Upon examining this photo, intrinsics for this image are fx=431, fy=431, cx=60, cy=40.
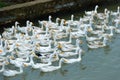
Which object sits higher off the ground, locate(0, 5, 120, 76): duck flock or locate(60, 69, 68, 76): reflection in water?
locate(0, 5, 120, 76): duck flock

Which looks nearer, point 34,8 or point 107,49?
point 107,49

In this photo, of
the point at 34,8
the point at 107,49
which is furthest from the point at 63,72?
the point at 34,8

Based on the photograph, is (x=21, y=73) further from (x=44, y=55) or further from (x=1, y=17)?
(x=1, y=17)

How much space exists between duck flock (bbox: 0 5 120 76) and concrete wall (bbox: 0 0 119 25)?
673mm

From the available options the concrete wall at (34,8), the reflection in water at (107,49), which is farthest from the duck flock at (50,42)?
the concrete wall at (34,8)

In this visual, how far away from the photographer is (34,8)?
81.0 feet

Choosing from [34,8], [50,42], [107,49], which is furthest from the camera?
[34,8]

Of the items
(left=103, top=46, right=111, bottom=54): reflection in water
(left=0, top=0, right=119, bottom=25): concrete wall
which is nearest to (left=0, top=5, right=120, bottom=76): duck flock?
(left=103, top=46, right=111, bottom=54): reflection in water

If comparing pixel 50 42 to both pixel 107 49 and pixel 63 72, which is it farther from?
pixel 107 49

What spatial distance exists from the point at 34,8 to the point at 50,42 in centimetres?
568

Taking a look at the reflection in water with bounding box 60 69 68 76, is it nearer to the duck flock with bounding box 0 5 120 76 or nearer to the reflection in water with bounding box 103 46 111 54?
the duck flock with bounding box 0 5 120 76

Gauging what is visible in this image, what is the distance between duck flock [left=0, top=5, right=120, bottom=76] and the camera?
1781cm

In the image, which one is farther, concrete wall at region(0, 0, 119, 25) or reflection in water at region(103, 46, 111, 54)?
concrete wall at region(0, 0, 119, 25)

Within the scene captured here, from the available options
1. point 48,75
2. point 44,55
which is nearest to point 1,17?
point 44,55
